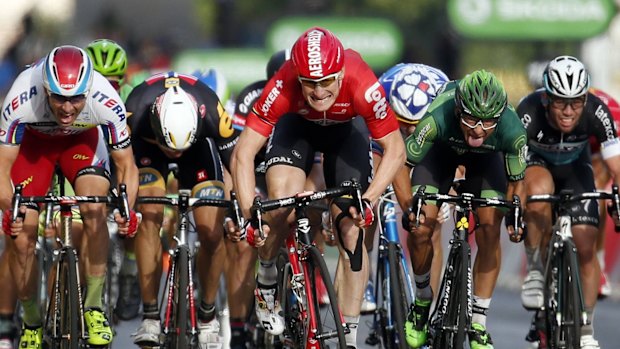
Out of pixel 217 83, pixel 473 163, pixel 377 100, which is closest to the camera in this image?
pixel 377 100

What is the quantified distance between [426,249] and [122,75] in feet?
12.0

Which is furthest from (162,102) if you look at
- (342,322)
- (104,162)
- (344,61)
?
(342,322)

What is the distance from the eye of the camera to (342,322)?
982cm

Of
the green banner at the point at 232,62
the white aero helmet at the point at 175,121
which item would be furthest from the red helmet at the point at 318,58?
the green banner at the point at 232,62

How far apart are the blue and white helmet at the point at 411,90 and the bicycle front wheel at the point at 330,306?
223 cm

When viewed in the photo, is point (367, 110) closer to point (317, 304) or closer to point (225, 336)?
point (317, 304)

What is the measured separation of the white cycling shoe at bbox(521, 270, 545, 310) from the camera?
1209cm

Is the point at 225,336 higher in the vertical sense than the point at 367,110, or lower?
lower

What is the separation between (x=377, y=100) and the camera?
34.1 ft

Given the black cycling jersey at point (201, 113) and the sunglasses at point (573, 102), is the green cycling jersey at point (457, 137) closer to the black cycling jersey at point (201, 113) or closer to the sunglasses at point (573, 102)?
the sunglasses at point (573, 102)

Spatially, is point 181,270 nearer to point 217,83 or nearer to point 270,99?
point 270,99

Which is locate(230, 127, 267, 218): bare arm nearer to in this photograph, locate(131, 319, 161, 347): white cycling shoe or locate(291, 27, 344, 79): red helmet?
locate(291, 27, 344, 79): red helmet

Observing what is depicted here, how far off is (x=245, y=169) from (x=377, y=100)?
0.96 meters

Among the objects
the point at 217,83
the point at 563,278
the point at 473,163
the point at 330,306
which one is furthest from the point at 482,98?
the point at 217,83
